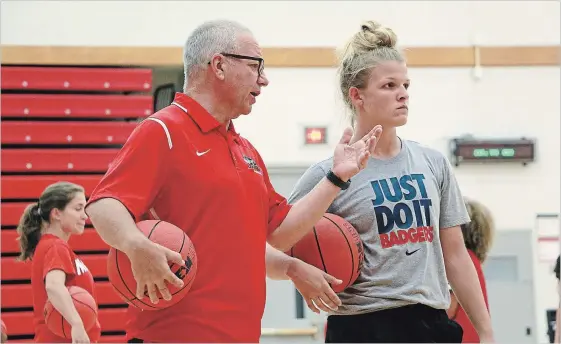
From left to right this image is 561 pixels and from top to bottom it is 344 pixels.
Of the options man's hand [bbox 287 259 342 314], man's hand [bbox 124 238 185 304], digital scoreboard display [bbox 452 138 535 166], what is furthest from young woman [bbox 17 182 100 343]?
digital scoreboard display [bbox 452 138 535 166]

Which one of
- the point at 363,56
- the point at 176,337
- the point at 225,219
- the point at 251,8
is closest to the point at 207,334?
the point at 176,337

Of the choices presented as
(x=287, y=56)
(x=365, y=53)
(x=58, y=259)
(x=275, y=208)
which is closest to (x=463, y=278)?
(x=275, y=208)

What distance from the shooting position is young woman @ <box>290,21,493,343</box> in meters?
2.93

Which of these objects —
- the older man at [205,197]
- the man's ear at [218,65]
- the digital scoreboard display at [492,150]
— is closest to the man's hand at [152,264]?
the older man at [205,197]

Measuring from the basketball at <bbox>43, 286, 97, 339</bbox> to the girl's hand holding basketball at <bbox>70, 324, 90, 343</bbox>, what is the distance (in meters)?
0.18

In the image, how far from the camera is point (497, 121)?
8430 millimetres

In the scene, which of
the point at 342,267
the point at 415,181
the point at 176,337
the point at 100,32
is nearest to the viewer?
the point at 176,337

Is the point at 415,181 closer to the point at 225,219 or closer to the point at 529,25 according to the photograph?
the point at 225,219

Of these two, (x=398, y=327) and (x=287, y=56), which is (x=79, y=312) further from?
(x=287, y=56)

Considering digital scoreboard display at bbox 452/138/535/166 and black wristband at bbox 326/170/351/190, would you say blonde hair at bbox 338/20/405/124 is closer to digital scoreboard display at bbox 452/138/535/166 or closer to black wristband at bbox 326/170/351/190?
black wristband at bbox 326/170/351/190

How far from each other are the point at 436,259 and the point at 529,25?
6258mm

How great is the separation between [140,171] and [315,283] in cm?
82

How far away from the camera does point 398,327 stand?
2.92 m

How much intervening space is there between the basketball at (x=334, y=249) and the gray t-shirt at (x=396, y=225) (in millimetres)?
69
